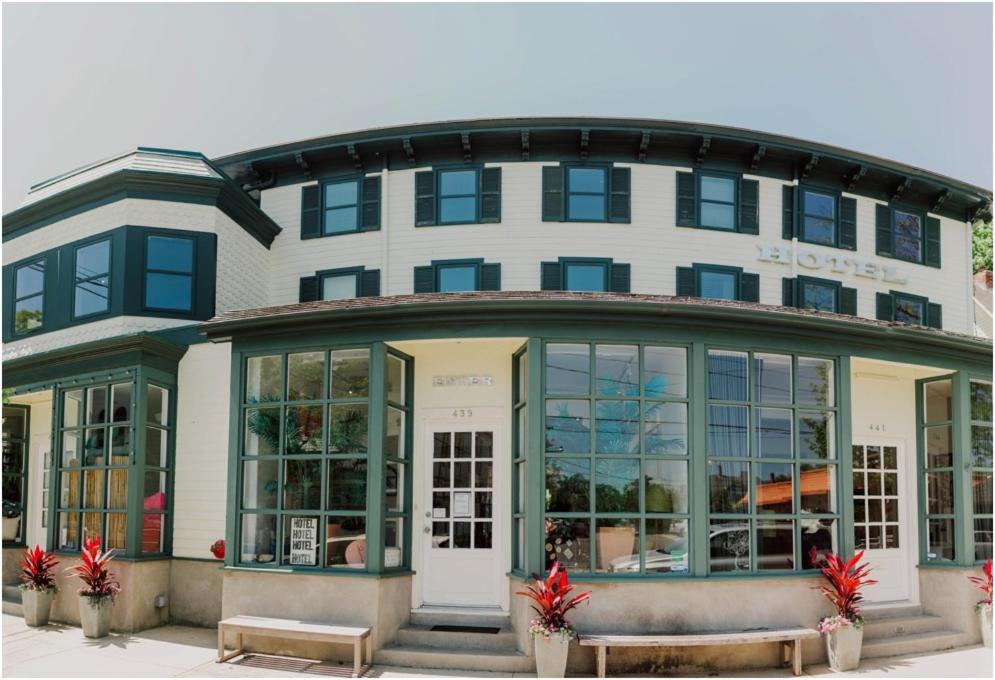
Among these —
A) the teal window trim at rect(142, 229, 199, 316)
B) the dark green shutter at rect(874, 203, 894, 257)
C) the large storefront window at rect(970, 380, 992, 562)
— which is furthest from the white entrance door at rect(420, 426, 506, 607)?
the dark green shutter at rect(874, 203, 894, 257)

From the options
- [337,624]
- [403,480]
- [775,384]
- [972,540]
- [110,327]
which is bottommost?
[337,624]

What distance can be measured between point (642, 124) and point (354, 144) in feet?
15.9

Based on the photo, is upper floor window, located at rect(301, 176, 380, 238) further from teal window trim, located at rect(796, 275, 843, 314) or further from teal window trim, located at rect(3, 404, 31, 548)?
teal window trim, located at rect(796, 275, 843, 314)

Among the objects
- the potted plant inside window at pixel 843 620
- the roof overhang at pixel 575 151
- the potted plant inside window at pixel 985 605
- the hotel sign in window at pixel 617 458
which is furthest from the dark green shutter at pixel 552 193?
the potted plant inside window at pixel 985 605

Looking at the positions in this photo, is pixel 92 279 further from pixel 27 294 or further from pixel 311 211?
pixel 311 211

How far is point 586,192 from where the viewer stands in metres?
13.9

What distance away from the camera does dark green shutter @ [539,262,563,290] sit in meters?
13.6

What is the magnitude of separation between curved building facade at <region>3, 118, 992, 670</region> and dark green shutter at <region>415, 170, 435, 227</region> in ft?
0.20

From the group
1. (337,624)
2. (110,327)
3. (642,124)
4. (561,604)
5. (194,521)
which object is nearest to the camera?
(561,604)

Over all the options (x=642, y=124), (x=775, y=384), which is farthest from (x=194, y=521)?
(x=642, y=124)

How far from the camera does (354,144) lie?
14.2 m

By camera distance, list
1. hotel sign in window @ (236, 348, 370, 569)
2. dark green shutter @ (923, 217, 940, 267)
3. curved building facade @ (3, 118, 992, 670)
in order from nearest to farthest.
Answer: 1. curved building facade @ (3, 118, 992, 670)
2. hotel sign in window @ (236, 348, 370, 569)
3. dark green shutter @ (923, 217, 940, 267)

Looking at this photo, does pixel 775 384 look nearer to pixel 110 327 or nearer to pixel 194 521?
pixel 194 521

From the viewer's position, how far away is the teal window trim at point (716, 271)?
13867mm
